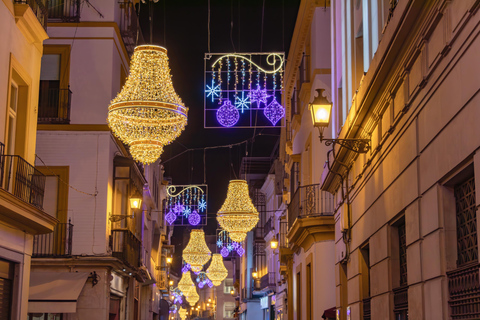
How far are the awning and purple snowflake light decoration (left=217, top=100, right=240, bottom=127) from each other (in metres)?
6.34

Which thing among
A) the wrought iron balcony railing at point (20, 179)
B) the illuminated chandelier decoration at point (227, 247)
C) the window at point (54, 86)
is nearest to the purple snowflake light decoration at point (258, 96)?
the window at point (54, 86)

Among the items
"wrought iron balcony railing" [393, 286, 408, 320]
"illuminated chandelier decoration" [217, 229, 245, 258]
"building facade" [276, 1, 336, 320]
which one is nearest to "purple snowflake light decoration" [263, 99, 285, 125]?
"building facade" [276, 1, 336, 320]

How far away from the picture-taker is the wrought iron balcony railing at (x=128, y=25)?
24780 mm

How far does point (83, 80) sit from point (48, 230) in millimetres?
8624

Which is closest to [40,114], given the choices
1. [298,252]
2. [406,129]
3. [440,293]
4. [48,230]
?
[48,230]

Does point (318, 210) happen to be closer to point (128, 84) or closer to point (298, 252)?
point (298, 252)

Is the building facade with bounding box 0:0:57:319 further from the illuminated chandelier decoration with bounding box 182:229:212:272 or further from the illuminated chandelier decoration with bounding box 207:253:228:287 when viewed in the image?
the illuminated chandelier decoration with bounding box 207:253:228:287

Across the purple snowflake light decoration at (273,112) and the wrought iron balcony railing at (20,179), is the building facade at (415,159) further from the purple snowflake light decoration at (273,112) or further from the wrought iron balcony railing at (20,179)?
the wrought iron balcony railing at (20,179)

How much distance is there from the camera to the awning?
20422mm

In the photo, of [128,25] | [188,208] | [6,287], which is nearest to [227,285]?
[188,208]

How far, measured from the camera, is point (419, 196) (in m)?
8.96

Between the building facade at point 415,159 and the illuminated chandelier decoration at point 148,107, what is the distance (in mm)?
3437

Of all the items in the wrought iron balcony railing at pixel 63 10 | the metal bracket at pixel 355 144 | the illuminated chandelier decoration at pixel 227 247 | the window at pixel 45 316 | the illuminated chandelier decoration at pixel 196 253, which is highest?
the wrought iron balcony railing at pixel 63 10

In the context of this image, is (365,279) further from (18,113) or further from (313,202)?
(313,202)
